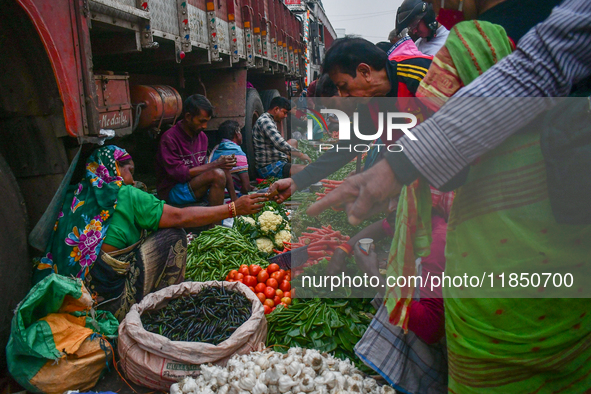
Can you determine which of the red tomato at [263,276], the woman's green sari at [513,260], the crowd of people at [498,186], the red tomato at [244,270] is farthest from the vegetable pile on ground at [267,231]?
the woman's green sari at [513,260]

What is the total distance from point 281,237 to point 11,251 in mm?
2435

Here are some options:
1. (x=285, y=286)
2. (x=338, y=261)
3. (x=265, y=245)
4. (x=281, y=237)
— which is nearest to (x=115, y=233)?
(x=285, y=286)

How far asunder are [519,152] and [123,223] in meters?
2.35

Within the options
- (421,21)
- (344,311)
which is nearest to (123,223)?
(344,311)

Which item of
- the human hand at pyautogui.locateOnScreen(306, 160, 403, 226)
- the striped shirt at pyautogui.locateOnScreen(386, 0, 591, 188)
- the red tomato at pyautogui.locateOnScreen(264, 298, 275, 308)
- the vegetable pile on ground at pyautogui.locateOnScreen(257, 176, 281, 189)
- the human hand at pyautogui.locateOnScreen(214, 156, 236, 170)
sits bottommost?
the red tomato at pyautogui.locateOnScreen(264, 298, 275, 308)

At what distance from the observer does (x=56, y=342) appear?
2.14m

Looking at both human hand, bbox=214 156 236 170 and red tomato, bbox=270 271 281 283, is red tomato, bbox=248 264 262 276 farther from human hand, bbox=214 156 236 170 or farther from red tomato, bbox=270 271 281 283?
human hand, bbox=214 156 236 170

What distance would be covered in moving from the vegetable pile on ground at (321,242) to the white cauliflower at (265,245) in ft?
4.27

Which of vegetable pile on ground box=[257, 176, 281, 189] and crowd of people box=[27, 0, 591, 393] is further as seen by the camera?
vegetable pile on ground box=[257, 176, 281, 189]

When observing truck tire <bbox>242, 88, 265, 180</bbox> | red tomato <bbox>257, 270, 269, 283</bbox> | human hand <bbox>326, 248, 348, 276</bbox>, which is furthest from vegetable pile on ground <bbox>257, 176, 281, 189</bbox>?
human hand <bbox>326, 248, 348, 276</bbox>

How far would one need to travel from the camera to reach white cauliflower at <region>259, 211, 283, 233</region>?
4.27m

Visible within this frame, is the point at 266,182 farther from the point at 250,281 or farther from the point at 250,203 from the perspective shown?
the point at 250,203

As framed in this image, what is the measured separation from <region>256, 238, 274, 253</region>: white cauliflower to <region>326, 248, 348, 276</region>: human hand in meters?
1.83

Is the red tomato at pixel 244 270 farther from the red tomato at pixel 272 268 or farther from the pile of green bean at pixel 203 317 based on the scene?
the pile of green bean at pixel 203 317
